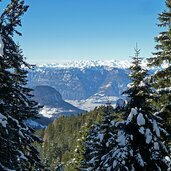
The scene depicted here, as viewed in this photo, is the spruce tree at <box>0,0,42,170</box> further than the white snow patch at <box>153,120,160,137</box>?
No

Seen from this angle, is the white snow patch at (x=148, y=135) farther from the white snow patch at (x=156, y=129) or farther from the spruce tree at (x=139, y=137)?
the white snow patch at (x=156, y=129)

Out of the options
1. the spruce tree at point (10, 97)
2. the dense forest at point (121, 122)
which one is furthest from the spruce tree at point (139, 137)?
the spruce tree at point (10, 97)

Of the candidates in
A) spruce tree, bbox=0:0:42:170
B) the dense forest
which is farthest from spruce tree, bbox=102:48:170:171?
spruce tree, bbox=0:0:42:170

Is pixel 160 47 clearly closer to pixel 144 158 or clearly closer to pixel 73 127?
pixel 144 158

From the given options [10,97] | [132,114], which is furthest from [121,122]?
[10,97]

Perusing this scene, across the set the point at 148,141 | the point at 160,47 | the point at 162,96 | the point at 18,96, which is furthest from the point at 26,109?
the point at 160,47

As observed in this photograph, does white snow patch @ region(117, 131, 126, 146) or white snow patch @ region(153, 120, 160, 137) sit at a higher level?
white snow patch @ region(153, 120, 160, 137)

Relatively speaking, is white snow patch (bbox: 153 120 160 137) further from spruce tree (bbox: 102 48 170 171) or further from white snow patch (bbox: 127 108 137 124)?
white snow patch (bbox: 127 108 137 124)

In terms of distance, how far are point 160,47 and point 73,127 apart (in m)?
167

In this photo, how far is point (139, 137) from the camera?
624 inches

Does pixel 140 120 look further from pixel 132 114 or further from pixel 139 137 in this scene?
pixel 139 137

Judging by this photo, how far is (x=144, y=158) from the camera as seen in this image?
15648 mm

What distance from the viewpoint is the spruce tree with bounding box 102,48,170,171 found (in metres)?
15.4

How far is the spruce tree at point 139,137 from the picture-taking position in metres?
15.4
